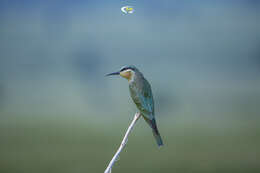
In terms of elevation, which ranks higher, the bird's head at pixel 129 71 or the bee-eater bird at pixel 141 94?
the bird's head at pixel 129 71

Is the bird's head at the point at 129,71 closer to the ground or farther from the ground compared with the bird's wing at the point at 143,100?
farther from the ground

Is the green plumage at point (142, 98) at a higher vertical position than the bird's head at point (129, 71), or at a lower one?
lower

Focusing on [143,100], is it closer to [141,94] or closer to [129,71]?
[141,94]

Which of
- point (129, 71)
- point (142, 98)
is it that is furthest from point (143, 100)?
point (129, 71)

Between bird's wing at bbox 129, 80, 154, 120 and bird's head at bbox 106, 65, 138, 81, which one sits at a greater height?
bird's head at bbox 106, 65, 138, 81

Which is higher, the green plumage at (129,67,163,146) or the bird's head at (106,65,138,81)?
the bird's head at (106,65,138,81)

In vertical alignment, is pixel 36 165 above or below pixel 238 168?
above

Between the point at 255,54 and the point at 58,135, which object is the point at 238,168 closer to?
the point at 255,54

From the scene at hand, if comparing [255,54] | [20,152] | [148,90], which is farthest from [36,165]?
[255,54]

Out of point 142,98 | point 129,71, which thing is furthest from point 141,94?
point 129,71

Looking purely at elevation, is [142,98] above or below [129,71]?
below

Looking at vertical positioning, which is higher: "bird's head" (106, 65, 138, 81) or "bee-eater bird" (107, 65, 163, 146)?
"bird's head" (106, 65, 138, 81)
